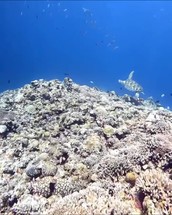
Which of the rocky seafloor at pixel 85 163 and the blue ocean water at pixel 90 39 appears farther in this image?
the blue ocean water at pixel 90 39

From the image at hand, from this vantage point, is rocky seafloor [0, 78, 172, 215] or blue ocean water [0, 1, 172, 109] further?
blue ocean water [0, 1, 172, 109]

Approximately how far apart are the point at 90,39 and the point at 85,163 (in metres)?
172

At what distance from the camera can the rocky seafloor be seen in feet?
16.9

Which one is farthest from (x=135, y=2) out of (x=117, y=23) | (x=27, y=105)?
(x=27, y=105)

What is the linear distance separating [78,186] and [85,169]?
60cm

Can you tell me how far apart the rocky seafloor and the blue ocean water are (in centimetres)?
12343

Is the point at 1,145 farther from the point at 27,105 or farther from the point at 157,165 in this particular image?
the point at 157,165

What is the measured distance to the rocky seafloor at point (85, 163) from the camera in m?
5.16

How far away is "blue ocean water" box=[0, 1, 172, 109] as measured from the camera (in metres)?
140

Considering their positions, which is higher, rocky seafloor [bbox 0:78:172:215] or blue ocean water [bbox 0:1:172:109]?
blue ocean water [bbox 0:1:172:109]

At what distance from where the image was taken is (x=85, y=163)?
683 cm

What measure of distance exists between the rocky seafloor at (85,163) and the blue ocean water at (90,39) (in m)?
123

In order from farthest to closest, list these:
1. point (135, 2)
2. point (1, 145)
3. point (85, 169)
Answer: point (135, 2) < point (1, 145) < point (85, 169)

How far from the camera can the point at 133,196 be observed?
537 cm
